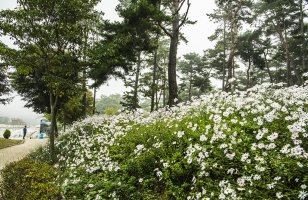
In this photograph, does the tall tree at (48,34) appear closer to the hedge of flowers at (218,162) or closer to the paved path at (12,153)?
the paved path at (12,153)

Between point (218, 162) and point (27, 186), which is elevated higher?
point (218, 162)

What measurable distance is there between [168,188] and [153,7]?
399 inches

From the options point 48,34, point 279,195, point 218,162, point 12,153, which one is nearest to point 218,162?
point 218,162

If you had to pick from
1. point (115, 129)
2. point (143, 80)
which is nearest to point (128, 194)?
point (115, 129)

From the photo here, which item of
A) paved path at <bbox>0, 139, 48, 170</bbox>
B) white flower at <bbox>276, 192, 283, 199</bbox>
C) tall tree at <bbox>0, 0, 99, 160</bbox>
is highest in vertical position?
tall tree at <bbox>0, 0, 99, 160</bbox>

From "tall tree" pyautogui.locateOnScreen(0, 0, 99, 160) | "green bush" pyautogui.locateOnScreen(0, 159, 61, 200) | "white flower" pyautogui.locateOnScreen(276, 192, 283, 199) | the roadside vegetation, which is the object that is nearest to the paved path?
"tall tree" pyautogui.locateOnScreen(0, 0, 99, 160)

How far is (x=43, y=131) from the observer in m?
41.8

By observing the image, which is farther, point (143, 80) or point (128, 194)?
point (143, 80)

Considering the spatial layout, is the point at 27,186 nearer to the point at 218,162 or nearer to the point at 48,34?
the point at 218,162

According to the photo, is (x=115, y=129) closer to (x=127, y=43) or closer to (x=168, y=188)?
(x=168, y=188)

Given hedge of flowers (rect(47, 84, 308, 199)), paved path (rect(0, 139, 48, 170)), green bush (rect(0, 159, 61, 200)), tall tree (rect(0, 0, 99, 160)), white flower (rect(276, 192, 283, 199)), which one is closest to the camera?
white flower (rect(276, 192, 283, 199))

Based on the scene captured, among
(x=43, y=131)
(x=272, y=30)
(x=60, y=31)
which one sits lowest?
(x=43, y=131)

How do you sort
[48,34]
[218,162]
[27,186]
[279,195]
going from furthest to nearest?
[48,34]
[27,186]
[218,162]
[279,195]

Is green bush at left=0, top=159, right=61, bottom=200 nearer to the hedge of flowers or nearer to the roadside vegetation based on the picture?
the roadside vegetation
